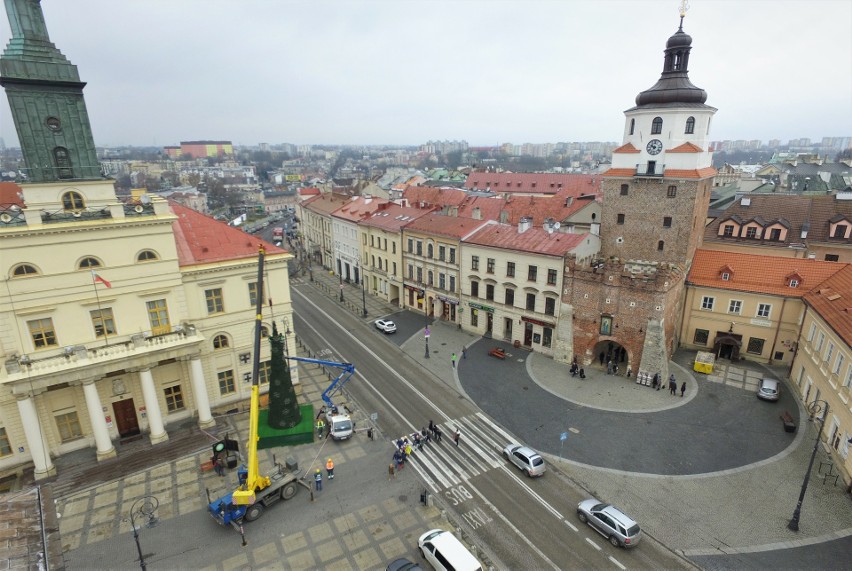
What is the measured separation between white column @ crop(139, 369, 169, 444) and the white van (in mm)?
20394

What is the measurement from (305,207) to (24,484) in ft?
240

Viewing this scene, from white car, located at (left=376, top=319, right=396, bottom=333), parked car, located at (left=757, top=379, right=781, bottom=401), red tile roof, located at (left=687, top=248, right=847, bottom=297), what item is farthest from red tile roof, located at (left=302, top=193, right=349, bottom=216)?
parked car, located at (left=757, top=379, right=781, bottom=401)

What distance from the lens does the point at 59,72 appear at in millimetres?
26812

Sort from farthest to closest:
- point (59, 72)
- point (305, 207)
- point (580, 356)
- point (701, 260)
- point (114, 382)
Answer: point (305, 207)
point (701, 260)
point (580, 356)
point (114, 382)
point (59, 72)

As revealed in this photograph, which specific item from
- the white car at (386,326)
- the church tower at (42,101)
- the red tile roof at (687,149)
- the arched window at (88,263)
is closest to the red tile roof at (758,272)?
the red tile roof at (687,149)

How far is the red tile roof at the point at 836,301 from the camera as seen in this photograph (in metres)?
32.0

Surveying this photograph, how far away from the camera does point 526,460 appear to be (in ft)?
94.6

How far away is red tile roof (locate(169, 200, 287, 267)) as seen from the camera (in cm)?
3294

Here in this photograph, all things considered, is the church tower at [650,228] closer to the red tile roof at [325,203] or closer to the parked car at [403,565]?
the parked car at [403,565]

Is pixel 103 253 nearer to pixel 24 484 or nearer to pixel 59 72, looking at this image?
pixel 59 72

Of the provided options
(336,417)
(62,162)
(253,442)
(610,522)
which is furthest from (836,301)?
(62,162)

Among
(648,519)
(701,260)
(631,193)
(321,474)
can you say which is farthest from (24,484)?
(701,260)

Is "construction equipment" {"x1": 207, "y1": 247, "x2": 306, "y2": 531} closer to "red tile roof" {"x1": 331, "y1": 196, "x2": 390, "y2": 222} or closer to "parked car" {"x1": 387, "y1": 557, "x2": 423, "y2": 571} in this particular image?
"parked car" {"x1": 387, "y1": 557, "x2": 423, "y2": 571}

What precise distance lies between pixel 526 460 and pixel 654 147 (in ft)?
110
